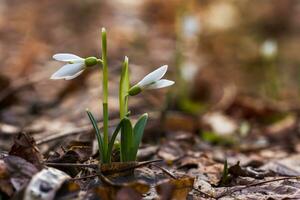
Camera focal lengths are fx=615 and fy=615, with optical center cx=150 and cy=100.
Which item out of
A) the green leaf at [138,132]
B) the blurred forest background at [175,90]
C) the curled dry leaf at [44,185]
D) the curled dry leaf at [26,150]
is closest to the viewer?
the curled dry leaf at [44,185]

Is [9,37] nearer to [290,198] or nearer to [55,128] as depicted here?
[55,128]

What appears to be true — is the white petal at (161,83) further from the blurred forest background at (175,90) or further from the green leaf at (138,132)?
the blurred forest background at (175,90)

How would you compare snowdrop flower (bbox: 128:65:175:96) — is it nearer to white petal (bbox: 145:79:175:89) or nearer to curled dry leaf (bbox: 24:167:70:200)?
white petal (bbox: 145:79:175:89)

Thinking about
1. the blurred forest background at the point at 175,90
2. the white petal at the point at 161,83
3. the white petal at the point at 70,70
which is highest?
the white petal at the point at 70,70

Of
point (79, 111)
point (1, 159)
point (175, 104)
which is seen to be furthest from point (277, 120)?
point (1, 159)

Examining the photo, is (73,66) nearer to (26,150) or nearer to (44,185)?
(26,150)

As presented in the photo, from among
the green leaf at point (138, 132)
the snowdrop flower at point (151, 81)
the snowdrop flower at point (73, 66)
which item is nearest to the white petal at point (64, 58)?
the snowdrop flower at point (73, 66)

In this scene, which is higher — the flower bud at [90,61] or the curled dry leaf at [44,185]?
the flower bud at [90,61]

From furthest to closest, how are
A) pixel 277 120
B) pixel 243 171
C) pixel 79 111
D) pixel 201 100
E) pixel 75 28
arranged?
pixel 75 28 < pixel 201 100 < pixel 277 120 < pixel 79 111 < pixel 243 171

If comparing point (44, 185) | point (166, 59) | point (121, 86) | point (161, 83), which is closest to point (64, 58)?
point (121, 86)
